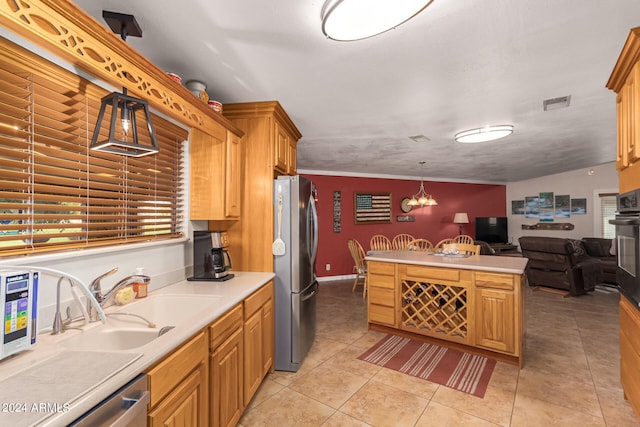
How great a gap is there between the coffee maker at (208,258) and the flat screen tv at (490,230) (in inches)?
288

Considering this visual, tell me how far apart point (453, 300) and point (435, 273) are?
31 centimetres

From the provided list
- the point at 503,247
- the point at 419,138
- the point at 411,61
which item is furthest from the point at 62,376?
the point at 503,247

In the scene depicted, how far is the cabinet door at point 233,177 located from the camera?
7.89 ft

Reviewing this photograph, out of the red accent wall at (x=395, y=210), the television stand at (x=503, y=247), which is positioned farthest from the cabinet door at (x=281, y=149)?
the television stand at (x=503, y=247)

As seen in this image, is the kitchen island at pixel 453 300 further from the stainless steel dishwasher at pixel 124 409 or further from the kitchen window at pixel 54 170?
the stainless steel dishwasher at pixel 124 409

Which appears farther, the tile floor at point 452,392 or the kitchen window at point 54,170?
the tile floor at point 452,392

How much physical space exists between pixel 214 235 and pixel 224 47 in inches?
52.5

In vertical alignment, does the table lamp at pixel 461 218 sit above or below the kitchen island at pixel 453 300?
above

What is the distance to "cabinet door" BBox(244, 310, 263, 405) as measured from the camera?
1.94 m

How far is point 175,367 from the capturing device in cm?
119

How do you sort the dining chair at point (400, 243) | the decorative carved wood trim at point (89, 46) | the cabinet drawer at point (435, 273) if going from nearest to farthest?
1. the decorative carved wood trim at point (89, 46)
2. the cabinet drawer at point (435, 273)
3. the dining chair at point (400, 243)

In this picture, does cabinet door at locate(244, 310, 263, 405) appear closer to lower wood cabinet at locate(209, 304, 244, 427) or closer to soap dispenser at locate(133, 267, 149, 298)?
lower wood cabinet at locate(209, 304, 244, 427)

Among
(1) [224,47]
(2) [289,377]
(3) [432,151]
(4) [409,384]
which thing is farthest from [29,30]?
(3) [432,151]

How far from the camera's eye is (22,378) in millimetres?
874
